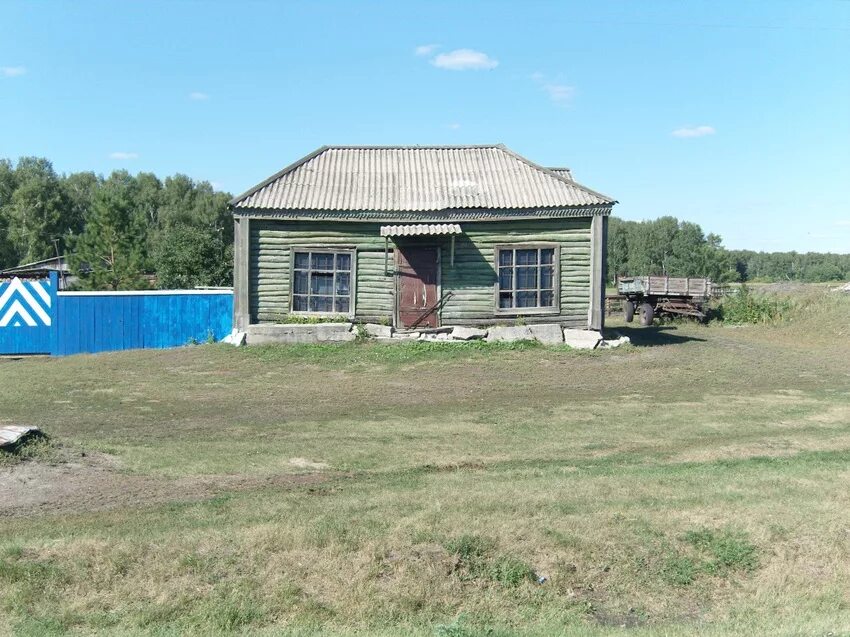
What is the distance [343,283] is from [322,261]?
0.82 meters

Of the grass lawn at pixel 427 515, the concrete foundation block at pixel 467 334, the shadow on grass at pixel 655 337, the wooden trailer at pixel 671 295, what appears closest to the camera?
the grass lawn at pixel 427 515

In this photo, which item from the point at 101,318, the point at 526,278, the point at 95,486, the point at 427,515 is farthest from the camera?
the point at 101,318

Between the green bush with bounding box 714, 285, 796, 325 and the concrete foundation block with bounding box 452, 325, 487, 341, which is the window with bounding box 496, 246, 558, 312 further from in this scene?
the green bush with bounding box 714, 285, 796, 325

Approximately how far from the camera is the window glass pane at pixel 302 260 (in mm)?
20891

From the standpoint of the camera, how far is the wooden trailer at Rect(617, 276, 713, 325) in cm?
3247

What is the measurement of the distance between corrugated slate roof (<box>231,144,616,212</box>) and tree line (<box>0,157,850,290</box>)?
1336 cm

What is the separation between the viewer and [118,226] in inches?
1495

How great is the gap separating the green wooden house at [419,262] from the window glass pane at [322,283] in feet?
0.09

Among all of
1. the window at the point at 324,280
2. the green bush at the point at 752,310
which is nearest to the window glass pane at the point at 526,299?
the window at the point at 324,280

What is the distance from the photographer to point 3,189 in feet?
222

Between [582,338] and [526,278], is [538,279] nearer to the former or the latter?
[526,278]

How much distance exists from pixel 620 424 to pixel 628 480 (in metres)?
3.60

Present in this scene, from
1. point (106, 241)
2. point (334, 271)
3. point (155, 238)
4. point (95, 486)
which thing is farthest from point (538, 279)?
point (155, 238)

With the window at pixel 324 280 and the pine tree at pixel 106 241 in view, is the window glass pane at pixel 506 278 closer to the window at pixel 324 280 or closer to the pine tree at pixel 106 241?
the window at pixel 324 280
